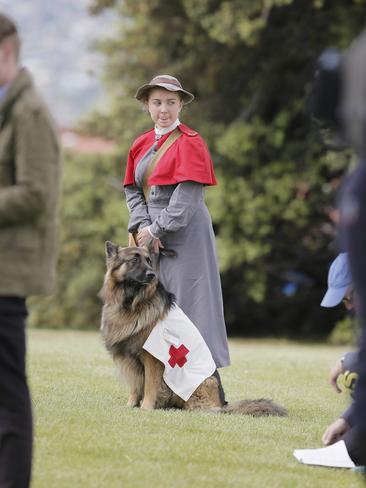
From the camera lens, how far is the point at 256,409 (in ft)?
22.9

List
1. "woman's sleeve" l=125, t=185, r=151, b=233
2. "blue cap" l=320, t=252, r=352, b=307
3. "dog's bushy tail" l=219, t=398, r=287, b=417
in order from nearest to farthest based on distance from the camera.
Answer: "blue cap" l=320, t=252, r=352, b=307 < "dog's bushy tail" l=219, t=398, r=287, b=417 < "woman's sleeve" l=125, t=185, r=151, b=233

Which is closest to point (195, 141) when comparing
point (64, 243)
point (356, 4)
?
point (356, 4)

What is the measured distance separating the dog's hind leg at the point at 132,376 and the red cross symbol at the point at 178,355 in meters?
0.31

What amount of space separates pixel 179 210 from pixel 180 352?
1.15m

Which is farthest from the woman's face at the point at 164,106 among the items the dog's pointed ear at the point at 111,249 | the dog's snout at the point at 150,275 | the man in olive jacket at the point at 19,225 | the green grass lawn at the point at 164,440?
the man in olive jacket at the point at 19,225

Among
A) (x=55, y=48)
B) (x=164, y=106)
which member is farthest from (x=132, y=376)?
(x=55, y=48)

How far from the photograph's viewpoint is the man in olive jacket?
3.85 meters

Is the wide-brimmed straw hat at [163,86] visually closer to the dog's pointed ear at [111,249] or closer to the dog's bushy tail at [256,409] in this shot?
the dog's pointed ear at [111,249]

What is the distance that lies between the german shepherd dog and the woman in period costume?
0.66 ft

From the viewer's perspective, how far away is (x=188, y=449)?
5.54 metres

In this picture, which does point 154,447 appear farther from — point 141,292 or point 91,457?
point 141,292

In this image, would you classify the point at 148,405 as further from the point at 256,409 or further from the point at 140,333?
the point at 256,409

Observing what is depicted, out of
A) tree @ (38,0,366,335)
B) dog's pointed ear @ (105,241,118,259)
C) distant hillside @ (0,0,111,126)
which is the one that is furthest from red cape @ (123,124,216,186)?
distant hillside @ (0,0,111,126)

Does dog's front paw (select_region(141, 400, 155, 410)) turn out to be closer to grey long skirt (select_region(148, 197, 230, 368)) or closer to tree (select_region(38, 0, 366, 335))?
grey long skirt (select_region(148, 197, 230, 368))
